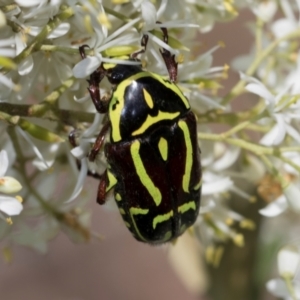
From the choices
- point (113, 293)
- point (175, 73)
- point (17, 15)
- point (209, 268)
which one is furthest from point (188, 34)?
point (113, 293)

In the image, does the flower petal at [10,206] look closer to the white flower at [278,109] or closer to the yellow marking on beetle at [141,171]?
the yellow marking on beetle at [141,171]

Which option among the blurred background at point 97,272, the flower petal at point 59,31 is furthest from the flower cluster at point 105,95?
the blurred background at point 97,272

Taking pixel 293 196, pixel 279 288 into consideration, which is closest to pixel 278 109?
pixel 293 196

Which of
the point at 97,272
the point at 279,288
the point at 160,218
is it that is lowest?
the point at 97,272

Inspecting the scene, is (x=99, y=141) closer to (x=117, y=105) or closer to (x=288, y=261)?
(x=117, y=105)

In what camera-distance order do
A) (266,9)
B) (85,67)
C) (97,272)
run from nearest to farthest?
(85,67), (266,9), (97,272)

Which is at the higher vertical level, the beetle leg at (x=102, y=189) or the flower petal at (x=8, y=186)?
the flower petal at (x=8, y=186)
